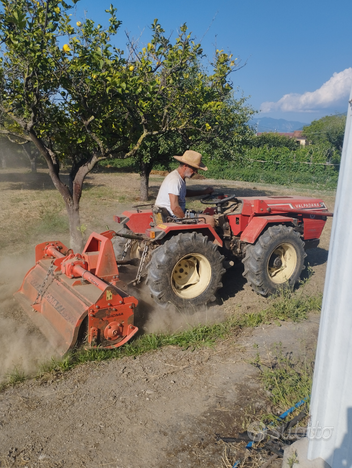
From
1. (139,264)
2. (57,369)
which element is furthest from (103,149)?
(57,369)

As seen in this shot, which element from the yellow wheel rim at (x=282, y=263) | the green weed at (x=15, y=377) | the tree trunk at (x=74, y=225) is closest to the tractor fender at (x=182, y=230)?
the yellow wheel rim at (x=282, y=263)

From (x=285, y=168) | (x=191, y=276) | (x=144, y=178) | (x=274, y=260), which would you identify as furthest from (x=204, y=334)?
(x=285, y=168)

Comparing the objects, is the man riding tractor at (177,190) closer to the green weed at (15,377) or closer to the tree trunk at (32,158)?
the green weed at (15,377)

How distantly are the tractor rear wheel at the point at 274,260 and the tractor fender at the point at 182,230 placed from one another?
1.83ft

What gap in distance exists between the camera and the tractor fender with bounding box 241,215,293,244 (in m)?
5.55

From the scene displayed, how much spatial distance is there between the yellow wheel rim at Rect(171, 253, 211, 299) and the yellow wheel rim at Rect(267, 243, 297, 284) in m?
1.14

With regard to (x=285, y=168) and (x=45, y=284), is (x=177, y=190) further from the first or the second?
(x=285, y=168)

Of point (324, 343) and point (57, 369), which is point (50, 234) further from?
point (324, 343)

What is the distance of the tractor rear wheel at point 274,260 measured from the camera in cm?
549

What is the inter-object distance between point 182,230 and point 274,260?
4.95 feet

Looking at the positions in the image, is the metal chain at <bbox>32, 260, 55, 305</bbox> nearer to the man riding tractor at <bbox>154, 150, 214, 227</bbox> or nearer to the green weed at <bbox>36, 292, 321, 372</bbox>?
the green weed at <bbox>36, 292, 321, 372</bbox>

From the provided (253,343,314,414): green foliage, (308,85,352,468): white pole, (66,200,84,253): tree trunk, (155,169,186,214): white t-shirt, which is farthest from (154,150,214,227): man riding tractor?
(308,85,352,468): white pole

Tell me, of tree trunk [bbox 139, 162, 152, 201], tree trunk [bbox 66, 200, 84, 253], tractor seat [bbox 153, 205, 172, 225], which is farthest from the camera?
tree trunk [bbox 139, 162, 152, 201]

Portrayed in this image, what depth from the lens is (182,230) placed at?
5.12 m
